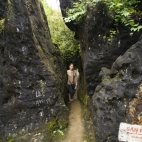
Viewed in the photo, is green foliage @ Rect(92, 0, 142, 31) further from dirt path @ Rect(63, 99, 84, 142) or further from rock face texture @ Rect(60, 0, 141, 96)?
dirt path @ Rect(63, 99, 84, 142)

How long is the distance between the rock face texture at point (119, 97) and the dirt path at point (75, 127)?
218 cm

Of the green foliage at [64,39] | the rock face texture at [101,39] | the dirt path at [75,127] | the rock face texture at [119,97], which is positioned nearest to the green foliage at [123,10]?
the rock face texture at [101,39]

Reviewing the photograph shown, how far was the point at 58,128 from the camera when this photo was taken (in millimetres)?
7637

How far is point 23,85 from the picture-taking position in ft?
23.0

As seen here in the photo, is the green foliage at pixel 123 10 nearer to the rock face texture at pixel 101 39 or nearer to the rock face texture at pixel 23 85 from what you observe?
the rock face texture at pixel 101 39

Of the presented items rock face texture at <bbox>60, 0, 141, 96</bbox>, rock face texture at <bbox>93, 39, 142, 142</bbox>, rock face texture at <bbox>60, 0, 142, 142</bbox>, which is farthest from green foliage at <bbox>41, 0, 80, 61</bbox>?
rock face texture at <bbox>93, 39, 142, 142</bbox>

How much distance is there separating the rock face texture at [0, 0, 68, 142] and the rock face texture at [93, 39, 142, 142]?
2.64 metres

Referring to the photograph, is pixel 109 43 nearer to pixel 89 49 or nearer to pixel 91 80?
pixel 89 49

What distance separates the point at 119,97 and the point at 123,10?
11.6ft

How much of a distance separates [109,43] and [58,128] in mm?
4227

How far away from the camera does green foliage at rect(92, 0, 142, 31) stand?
661 cm

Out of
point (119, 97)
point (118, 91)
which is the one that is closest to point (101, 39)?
point (118, 91)

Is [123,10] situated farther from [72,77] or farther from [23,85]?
[72,77]

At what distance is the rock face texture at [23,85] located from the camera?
670 cm
